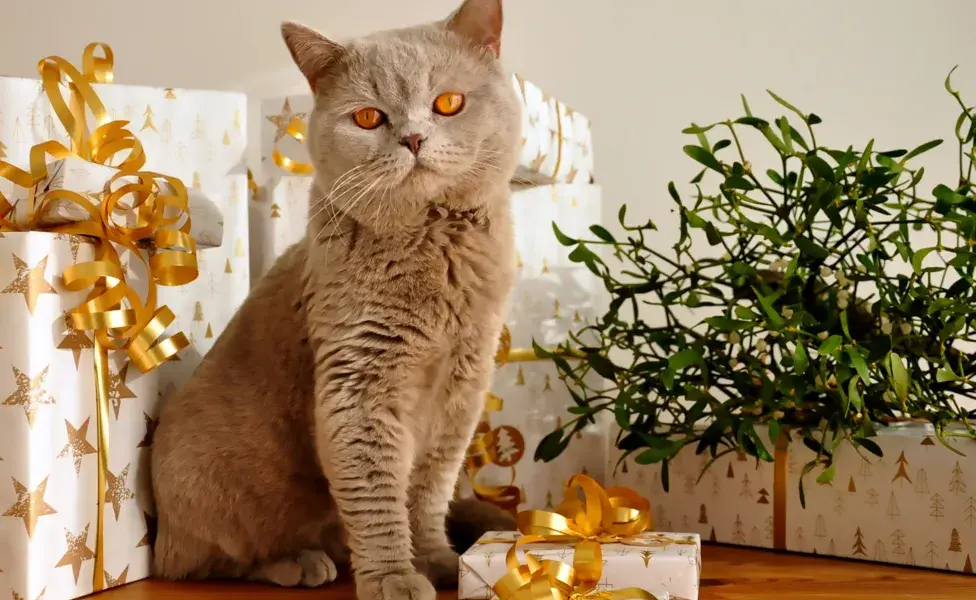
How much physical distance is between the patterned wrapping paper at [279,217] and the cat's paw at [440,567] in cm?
47

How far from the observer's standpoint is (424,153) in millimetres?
868

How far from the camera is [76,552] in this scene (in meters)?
0.93

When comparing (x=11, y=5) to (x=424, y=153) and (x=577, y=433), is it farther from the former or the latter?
(x=577, y=433)

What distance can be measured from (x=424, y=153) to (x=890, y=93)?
2.97ft

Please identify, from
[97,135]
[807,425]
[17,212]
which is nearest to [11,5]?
[97,135]

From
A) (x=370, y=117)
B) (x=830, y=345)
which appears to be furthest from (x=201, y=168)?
(x=830, y=345)

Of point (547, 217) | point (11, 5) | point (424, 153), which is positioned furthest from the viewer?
point (11, 5)

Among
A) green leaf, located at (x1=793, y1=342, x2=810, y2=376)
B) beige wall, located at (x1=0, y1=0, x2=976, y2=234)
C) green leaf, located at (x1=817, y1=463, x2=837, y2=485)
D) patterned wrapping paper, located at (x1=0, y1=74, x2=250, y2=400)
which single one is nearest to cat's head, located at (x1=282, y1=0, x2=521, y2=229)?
patterned wrapping paper, located at (x1=0, y1=74, x2=250, y2=400)

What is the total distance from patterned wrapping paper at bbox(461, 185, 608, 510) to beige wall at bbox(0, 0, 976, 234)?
0.32 m

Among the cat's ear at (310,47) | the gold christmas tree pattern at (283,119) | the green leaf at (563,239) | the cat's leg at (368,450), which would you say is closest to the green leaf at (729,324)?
the green leaf at (563,239)

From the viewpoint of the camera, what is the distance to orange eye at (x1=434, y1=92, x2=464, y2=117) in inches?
35.7

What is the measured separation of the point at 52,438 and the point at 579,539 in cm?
54

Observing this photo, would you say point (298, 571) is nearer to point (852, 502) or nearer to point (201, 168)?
point (201, 168)

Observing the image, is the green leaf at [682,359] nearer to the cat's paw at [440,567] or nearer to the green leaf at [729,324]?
the green leaf at [729,324]
